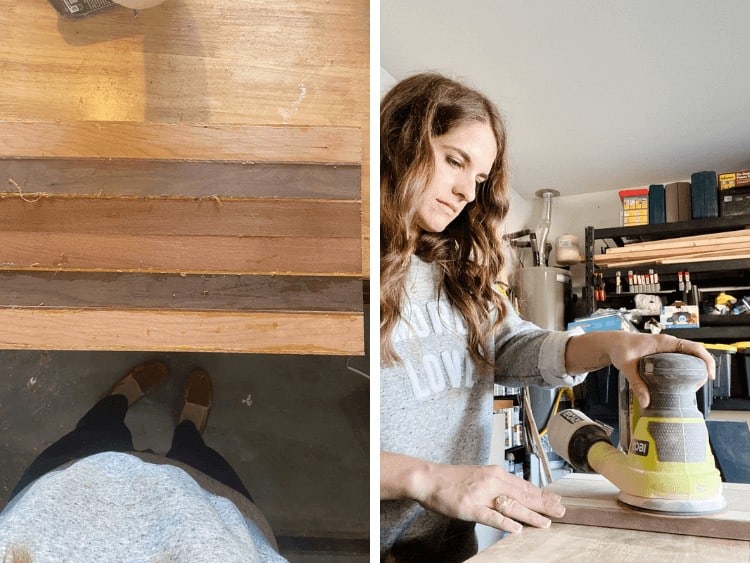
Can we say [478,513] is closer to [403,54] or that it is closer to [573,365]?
[573,365]

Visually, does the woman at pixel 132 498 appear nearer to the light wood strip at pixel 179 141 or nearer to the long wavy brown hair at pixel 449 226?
the light wood strip at pixel 179 141

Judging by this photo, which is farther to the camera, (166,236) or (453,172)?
(453,172)

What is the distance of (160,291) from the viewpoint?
0.42 metres

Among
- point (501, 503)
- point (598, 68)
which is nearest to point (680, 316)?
point (598, 68)

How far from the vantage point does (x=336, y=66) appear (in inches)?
17.3

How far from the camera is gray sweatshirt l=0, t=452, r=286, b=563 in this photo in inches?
14.5

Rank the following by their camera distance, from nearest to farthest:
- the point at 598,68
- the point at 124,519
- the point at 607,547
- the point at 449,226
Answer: the point at 124,519
the point at 607,547
the point at 449,226
the point at 598,68

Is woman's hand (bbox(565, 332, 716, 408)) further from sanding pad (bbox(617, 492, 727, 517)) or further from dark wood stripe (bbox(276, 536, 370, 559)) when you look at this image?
dark wood stripe (bbox(276, 536, 370, 559))

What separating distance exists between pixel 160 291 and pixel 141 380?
7 cm

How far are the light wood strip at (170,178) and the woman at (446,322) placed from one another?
447 mm

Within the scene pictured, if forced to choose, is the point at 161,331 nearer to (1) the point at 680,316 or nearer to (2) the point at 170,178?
(2) the point at 170,178

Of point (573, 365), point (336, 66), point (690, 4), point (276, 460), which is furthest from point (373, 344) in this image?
point (690, 4)

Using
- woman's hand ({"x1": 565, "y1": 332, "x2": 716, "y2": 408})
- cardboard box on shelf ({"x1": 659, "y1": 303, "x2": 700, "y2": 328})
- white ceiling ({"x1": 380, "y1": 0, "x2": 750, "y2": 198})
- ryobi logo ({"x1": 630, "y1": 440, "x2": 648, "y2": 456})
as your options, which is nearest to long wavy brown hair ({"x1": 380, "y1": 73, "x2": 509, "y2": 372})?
woman's hand ({"x1": 565, "y1": 332, "x2": 716, "y2": 408})

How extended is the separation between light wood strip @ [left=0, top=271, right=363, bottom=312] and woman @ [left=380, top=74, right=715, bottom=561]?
423 mm
